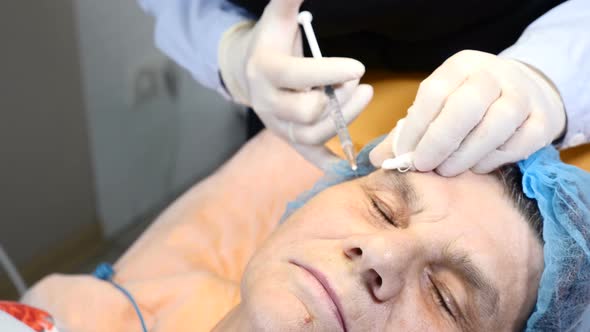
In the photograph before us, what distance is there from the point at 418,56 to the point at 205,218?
1.88 feet

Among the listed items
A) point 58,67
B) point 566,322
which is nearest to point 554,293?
point 566,322

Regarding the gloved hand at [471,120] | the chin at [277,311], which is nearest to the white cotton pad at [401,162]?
the gloved hand at [471,120]

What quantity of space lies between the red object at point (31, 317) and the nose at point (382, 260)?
0.49m

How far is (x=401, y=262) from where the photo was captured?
79 cm

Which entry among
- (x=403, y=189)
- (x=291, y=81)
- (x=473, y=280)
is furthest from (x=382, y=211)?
(x=291, y=81)

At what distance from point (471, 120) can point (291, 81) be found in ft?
1.01

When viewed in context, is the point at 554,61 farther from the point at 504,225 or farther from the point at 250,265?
the point at 250,265

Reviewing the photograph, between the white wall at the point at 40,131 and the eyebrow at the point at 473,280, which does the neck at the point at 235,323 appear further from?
the white wall at the point at 40,131

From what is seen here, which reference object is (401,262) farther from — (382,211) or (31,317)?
(31,317)

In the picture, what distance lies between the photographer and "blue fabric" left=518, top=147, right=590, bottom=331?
0.84 m

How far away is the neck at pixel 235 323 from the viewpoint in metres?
0.84

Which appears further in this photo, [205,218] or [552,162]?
[205,218]

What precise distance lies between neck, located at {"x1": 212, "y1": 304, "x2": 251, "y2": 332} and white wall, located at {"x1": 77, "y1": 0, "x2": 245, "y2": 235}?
3.62ft

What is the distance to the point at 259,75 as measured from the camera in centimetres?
108
